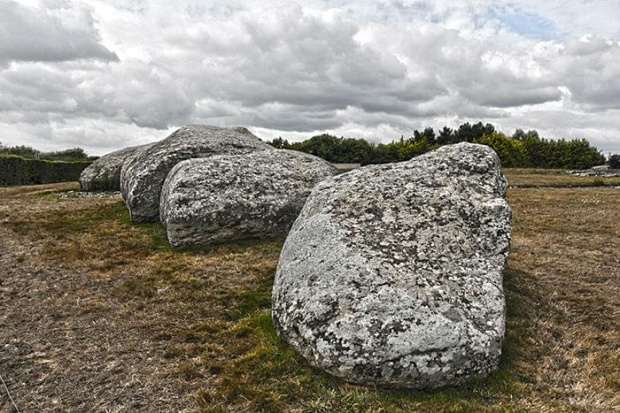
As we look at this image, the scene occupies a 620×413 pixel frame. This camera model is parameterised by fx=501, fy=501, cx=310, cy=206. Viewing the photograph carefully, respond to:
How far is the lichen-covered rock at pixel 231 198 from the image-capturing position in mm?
10211

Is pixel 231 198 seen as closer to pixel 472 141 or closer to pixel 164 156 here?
pixel 164 156

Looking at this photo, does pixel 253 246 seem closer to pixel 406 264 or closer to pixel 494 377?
pixel 406 264

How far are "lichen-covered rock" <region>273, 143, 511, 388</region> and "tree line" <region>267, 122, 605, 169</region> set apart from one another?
121ft

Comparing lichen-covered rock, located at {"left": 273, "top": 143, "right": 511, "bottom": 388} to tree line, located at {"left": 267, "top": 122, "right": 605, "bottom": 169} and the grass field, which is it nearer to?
the grass field

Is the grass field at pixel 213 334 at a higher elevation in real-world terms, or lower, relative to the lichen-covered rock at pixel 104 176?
lower

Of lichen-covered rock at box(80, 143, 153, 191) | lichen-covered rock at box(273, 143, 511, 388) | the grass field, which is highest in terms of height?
lichen-covered rock at box(80, 143, 153, 191)

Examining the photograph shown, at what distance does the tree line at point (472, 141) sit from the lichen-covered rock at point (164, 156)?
99.7 ft

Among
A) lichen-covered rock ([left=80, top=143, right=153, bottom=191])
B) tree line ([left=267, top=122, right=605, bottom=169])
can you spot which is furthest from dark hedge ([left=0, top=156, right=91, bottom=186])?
tree line ([left=267, top=122, right=605, bottom=169])

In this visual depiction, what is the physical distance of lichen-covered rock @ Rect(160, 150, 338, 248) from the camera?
33.5 feet

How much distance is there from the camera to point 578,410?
4906 mm

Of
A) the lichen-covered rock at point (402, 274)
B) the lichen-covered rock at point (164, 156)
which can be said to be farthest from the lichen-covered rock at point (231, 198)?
the lichen-covered rock at point (402, 274)

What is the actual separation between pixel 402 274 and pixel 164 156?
27.7 ft

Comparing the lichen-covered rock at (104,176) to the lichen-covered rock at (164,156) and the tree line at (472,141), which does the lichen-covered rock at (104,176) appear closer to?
the lichen-covered rock at (164,156)

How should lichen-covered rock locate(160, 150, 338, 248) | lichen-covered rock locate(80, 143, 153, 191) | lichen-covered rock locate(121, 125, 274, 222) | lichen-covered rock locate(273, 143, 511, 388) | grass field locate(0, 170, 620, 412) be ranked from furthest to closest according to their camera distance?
1. lichen-covered rock locate(80, 143, 153, 191)
2. lichen-covered rock locate(121, 125, 274, 222)
3. lichen-covered rock locate(160, 150, 338, 248)
4. lichen-covered rock locate(273, 143, 511, 388)
5. grass field locate(0, 170, 620, 412)
